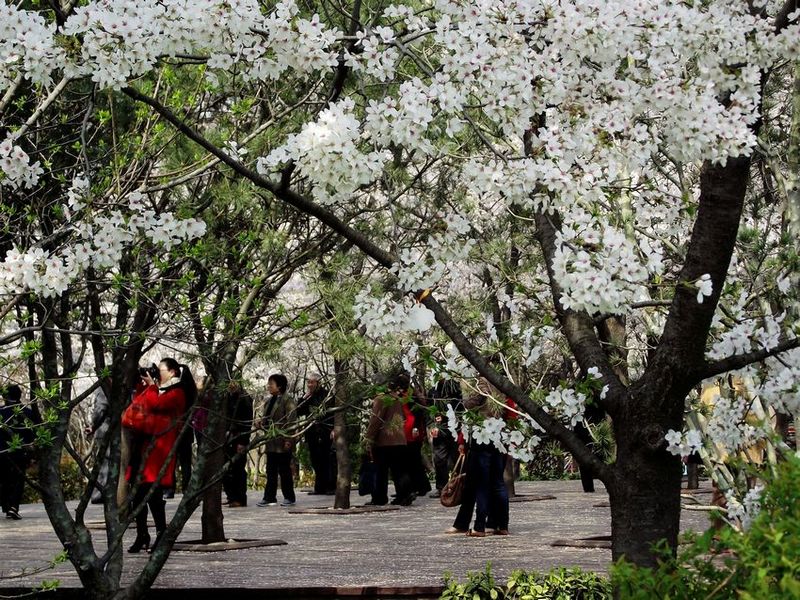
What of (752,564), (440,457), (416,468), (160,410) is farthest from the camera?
(416,468)

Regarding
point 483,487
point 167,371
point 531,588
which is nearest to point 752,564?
point 531,588

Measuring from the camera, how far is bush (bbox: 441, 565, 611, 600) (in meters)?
7.48

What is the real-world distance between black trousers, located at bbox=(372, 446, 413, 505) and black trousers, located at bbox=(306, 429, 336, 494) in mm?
1969

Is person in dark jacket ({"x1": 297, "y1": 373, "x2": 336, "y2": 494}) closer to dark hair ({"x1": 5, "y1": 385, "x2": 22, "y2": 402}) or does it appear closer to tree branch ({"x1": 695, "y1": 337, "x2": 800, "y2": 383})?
dark hair ({"x1": 5, "y1": 385, "x2": 22, "y2": 402})

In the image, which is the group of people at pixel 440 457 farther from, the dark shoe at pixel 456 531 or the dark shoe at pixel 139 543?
the dark shoe at pixel 139 543

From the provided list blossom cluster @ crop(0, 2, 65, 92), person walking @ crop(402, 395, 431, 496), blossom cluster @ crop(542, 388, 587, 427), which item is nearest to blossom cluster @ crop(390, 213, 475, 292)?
blossom cluster @ crop(542, 388, 587, 427)

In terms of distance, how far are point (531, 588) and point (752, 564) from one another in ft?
15.7

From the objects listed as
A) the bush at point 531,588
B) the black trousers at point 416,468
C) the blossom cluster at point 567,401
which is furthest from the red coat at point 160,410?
the black trousers at point 416,468

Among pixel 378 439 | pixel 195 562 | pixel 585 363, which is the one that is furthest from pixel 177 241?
pixel 378 439

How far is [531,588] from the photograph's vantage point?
754 centimetres

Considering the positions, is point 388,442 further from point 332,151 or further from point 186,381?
point 332,151

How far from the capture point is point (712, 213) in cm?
513

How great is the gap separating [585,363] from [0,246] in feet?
13.6

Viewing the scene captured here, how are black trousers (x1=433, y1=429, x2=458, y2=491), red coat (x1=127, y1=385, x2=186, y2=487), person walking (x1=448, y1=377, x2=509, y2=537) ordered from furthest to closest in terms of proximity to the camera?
black trousers (x1=433, y1=429, x2=458, y2=491)
person walking (x1=448, y1=377, x2=509, y2=537)
red coat (x1=127, y1=385, x2=186, y2=487)
